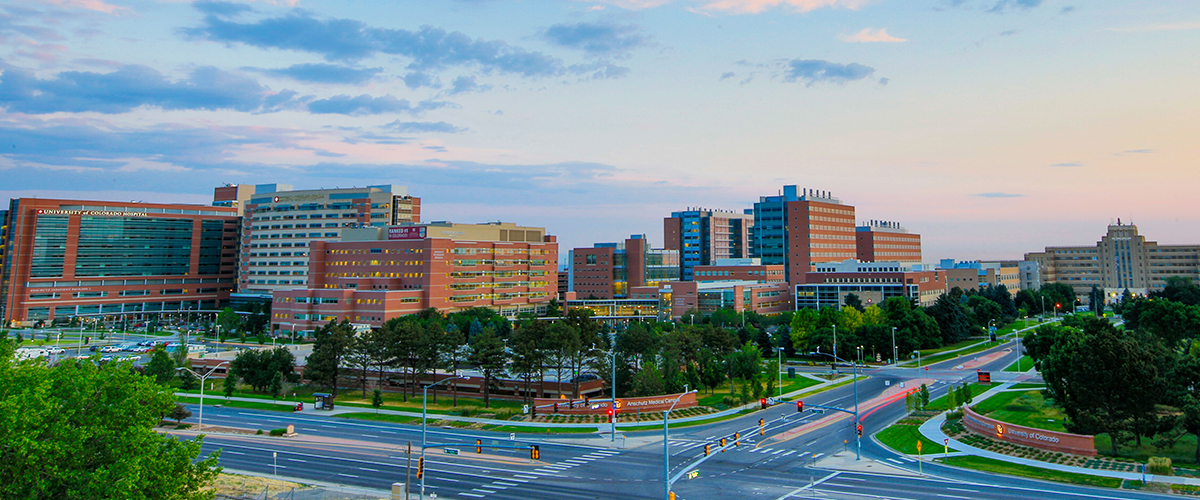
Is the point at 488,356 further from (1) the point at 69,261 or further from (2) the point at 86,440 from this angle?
(1) the point at 69,261

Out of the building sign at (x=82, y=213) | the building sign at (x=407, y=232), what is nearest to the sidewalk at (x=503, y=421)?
the building sign at (x=407, y=232)

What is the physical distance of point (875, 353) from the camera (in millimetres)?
113500

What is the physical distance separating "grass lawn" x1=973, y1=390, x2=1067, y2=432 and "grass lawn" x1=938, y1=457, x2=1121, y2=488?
12064 millimetres

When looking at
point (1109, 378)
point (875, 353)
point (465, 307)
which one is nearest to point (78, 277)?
point (465, 307)

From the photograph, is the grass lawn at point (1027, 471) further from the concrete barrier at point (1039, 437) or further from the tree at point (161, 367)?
the tree at point (161, 367)

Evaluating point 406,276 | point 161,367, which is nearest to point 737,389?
point 161,367

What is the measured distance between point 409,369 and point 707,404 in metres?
43.4

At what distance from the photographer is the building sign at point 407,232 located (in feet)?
552

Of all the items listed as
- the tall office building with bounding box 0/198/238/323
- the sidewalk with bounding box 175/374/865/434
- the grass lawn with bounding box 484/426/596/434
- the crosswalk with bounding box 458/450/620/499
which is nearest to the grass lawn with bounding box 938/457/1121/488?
the sidewalk with bounding box 175/374/865/434

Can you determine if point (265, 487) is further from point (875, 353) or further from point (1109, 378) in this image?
point (875, 353)

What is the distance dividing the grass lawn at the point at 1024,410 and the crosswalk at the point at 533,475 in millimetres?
37645

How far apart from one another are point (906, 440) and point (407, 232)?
441ft

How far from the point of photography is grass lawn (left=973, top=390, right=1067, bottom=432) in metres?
61.6

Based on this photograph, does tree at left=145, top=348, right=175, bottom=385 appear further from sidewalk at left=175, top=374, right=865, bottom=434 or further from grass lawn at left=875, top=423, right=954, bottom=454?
grass lawn at left=875, top=423, right=954, bottom=454
